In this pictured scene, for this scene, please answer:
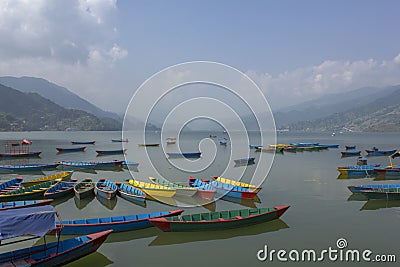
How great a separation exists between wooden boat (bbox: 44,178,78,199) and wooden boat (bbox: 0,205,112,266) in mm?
11910

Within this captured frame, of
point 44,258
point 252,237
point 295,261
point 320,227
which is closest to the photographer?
point 44,258

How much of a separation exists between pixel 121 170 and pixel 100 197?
1950 centimetres

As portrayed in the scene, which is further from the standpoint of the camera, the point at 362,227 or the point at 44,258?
the point at 362,227

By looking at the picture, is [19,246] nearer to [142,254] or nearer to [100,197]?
[142,254]

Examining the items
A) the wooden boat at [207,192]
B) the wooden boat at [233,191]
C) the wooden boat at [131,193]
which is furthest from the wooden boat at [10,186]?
the wooden boat at [233,191]

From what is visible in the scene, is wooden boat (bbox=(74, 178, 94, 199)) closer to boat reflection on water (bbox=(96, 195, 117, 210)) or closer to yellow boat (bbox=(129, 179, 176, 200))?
boat reflection on water (bbox=(96, 195, 117, 210))

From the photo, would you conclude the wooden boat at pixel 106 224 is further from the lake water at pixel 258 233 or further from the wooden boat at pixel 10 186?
the wooden boat at pixel 10 186

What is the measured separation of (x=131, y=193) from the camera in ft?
80.0

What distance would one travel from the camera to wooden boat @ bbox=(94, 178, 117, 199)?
23719 mm

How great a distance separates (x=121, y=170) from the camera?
4384 centimetres

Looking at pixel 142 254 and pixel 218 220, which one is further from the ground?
pixel 218 220

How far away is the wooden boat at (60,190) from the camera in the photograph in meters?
Answer: 23.5

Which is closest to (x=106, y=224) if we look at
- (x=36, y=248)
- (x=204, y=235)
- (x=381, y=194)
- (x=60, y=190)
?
(x=36, y=248)

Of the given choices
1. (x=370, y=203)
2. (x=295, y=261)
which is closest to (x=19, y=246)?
(x=295, y=261)
